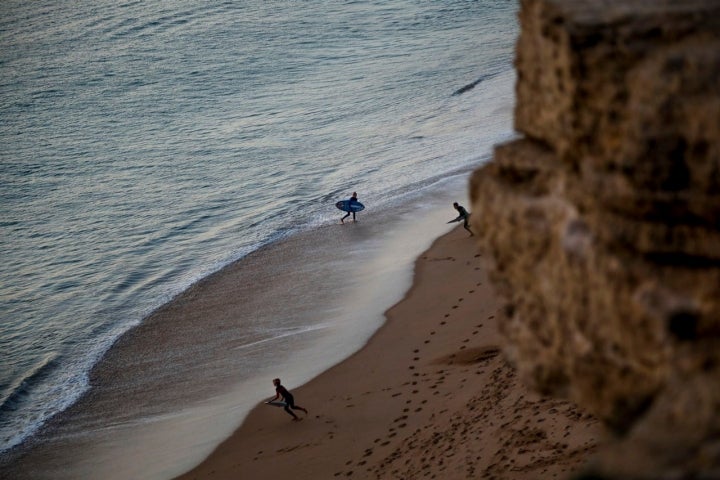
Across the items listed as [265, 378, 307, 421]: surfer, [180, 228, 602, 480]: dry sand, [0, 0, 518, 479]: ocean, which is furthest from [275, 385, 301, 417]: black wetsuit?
[0, 0, 518, 479]: ocean

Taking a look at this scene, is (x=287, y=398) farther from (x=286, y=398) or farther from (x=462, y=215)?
(x=462, y=215)

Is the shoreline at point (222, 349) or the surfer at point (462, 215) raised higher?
the surfer at point (462, 215)

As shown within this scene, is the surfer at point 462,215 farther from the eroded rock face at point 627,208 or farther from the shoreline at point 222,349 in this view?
the eroded rock face at point 627,208

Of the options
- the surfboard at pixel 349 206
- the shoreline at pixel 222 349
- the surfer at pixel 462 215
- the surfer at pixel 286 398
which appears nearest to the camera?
the surfer at pixel 286 398

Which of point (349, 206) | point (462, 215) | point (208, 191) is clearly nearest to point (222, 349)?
point (462, 215)

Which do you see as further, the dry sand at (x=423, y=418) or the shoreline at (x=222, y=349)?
the shoreline at (x=222, y=349)

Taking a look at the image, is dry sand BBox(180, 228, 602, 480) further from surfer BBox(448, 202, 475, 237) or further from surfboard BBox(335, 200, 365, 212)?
surfboard BBox(335, 200, 365, 212)

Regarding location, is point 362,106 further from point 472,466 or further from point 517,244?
point 517,244

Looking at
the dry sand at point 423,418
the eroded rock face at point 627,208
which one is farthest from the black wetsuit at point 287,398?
the eroded rock face at point 627,208
